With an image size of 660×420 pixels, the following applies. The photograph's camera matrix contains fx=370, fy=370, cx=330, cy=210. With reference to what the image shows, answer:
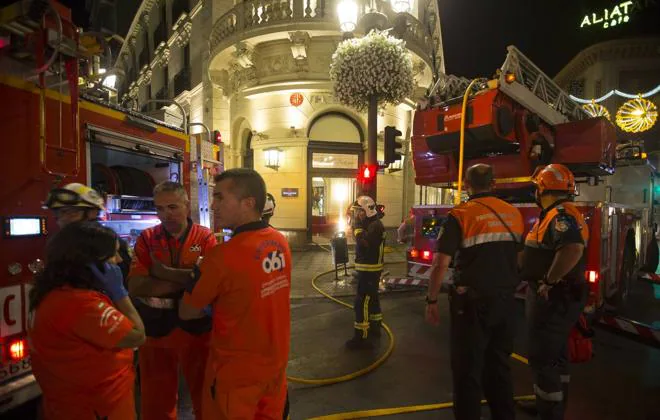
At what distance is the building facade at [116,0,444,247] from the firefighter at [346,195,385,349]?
860 cm

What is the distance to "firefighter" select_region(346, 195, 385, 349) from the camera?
4.74 m

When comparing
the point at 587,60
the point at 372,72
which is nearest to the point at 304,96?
the point at 372,72

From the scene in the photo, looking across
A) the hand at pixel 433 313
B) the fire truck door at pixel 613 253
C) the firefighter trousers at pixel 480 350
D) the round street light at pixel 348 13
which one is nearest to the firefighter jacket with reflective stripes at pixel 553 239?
the firefighter trousers at pixel 480 350

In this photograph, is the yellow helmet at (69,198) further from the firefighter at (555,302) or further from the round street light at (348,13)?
the round street light at (348,13)

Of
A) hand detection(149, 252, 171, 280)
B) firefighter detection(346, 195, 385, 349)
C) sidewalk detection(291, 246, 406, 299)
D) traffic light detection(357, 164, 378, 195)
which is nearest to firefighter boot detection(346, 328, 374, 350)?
firefighter detection(346, 195, 385, 349)

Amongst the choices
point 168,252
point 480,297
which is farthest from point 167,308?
point 480,297

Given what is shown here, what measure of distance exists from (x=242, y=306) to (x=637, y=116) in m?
23.3

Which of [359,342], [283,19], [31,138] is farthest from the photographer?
[283,19]

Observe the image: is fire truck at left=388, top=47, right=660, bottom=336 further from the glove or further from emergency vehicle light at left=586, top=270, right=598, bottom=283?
the glove

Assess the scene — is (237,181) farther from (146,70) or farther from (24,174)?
(146,70)

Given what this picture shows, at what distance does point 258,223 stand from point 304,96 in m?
12.4

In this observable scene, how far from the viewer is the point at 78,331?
1534 millimetres

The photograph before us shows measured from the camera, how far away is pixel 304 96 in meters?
13.4

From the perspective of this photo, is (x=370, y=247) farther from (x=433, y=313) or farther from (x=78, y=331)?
(x=78, y=331)
